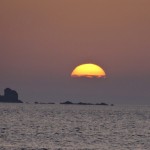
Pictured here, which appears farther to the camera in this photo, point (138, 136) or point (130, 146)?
point (138, 136)

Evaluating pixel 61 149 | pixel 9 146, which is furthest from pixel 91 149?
pixel 9 146

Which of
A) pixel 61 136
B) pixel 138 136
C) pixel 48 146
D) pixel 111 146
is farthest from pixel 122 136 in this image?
pixel 48 146

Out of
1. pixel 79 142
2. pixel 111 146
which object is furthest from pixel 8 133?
pixel 111 146

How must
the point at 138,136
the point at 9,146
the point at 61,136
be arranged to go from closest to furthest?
the point at 9,146
the point at 61,136
the point at 138,136

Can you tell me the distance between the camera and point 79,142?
77.0 metres

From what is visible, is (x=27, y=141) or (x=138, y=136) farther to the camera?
(x=138, y=136)

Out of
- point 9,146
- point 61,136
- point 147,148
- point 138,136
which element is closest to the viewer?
point 9,146

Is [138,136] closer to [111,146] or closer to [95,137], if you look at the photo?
[95,137]

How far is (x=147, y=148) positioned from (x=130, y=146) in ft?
9.08

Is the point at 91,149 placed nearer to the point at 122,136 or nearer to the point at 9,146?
the point at 9,146

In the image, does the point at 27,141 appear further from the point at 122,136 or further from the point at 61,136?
the point at 122,136

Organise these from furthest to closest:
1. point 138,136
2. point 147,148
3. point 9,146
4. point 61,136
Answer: point 138,136 → point 61,136 → point 147,148 → point 9,146

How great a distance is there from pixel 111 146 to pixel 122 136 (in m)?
16.5

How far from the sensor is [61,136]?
85625 mm
